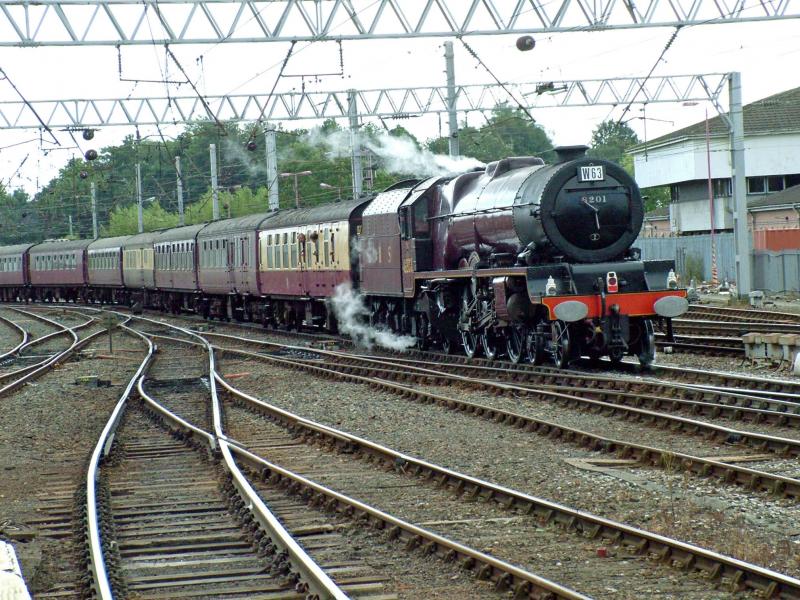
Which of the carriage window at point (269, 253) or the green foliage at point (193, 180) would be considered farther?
the green foliage at point (193, 180)

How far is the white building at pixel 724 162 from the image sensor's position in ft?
171

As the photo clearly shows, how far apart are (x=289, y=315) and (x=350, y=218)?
21.0 feet

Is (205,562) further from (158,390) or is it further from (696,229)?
(696,229)

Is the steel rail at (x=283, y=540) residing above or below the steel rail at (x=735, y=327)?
below

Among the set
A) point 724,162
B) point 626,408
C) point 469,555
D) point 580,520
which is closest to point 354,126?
point 626,408

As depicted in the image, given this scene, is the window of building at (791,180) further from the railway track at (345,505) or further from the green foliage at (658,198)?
the railway track at (345,505)

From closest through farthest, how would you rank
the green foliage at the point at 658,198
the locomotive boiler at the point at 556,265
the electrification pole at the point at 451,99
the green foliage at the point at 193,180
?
the locomotive boiler at the point at 556,265, the electrification pole at the point at 451,99, the green foliage at the point at 193,180, the green foliage at the point at 658,198

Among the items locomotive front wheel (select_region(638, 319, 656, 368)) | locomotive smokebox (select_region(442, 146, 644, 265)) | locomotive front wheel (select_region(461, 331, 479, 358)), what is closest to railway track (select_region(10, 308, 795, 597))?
locomotive smokebox (select_region(442, 146, 644, 265))

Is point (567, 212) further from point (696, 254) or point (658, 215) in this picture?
point (658, 215)

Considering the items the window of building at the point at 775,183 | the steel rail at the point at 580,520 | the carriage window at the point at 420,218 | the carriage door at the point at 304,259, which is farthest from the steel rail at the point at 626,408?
the window of building at the point at 775,183

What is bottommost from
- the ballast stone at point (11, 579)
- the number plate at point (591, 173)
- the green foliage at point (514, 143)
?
the ballast stone at point (11, 579)

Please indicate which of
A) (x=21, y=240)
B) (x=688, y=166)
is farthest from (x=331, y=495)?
(x=21, y=240)

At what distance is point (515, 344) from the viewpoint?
17875 millimetres

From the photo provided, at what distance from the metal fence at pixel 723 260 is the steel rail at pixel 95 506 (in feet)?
80.2
